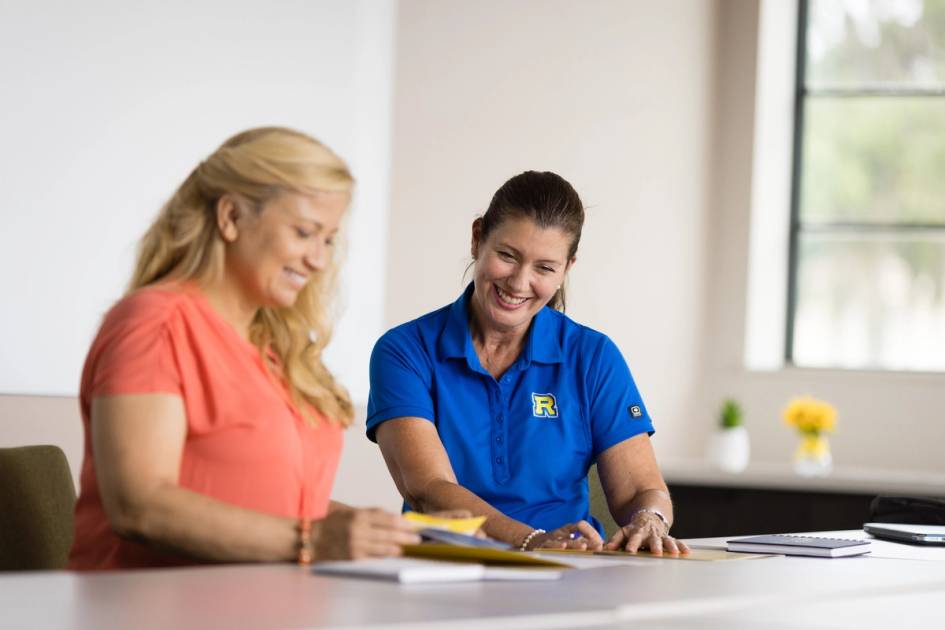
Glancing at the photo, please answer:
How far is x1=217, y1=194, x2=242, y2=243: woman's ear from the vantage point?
188cm

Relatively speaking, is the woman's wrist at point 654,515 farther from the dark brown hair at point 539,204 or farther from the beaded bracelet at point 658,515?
the dark brown hair at point 539,204

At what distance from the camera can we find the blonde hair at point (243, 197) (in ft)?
6.17

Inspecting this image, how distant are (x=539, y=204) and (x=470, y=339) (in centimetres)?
32

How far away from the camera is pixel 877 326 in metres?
7.58

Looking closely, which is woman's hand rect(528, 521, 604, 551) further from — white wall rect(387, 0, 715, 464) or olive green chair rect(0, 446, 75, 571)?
white wall rect(387, 0, 715, 464)

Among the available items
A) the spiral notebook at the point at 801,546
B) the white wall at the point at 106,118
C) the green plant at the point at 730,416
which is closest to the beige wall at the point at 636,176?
the green plant at the point at 730,416

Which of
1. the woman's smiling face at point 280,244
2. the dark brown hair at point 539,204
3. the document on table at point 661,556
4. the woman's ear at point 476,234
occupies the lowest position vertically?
the document on table at point 661,556

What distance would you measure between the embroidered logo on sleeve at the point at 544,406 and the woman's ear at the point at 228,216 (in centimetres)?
102

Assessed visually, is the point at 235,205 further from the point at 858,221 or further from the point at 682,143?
the point at 858,221

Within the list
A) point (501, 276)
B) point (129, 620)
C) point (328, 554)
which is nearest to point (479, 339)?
point (501, 276)

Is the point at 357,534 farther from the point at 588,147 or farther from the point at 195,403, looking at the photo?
the point at 588,147

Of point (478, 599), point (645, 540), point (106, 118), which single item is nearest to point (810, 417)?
point (106, 118)

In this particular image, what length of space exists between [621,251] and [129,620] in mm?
5912

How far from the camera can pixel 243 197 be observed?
188 cm
